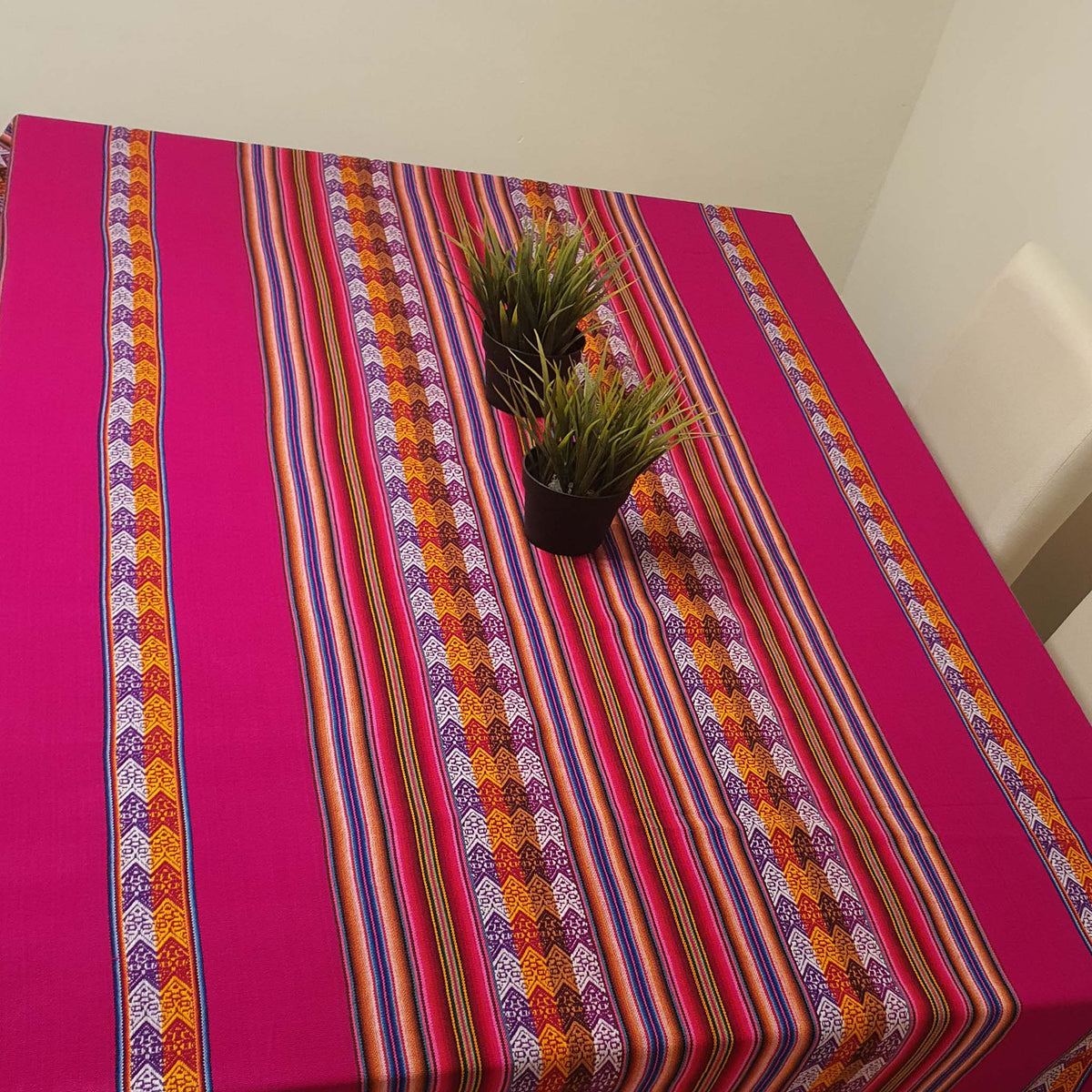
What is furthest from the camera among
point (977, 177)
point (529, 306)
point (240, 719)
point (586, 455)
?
point (977, 177)

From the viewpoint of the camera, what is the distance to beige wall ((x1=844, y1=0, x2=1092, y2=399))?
226cm

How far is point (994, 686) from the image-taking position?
1.24m

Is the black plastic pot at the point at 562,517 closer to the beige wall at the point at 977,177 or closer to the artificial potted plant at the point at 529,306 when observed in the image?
the artificial potted plant at the point at 529,306

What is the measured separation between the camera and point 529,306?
1381mm

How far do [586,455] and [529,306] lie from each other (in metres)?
0.29

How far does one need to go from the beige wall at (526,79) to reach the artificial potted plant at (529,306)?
4.50ft

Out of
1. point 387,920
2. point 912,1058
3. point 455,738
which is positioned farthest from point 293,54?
point 912,1058

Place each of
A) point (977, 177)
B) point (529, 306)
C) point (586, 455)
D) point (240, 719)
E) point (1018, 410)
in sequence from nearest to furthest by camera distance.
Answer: point (240, 719) → point (586, 455) → point (529, 306) → point (1018, 410) → point (977, 177)

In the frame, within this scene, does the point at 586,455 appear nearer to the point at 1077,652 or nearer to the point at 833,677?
the point at 833,677

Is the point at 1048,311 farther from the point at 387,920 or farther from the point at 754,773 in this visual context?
the point at 387,920

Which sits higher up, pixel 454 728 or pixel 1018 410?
pixel 1018 410

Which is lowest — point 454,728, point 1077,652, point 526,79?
point 526,79

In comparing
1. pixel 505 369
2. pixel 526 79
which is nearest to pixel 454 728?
pixel 505 369

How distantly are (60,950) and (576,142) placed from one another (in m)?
2.35
